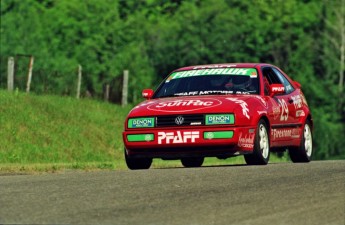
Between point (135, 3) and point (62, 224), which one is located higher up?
point (135, 3)

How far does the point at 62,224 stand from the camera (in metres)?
9.25

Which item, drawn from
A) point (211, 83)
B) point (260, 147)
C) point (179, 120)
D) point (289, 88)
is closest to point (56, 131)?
point (289, 88)

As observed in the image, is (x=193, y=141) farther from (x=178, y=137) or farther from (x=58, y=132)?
(x=58, y=132)

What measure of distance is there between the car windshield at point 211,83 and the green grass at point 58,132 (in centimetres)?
421

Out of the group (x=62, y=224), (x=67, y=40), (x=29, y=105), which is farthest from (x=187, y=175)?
(x=67, y=40)

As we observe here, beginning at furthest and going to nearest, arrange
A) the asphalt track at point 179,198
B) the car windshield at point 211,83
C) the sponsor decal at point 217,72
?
1. the sponsor decal at point 217,72
2. the car windshield at point 211,83
3. the asphalt track at point 179,198

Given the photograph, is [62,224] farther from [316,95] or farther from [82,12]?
[316,95]

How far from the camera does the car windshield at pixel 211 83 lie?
1747 cm

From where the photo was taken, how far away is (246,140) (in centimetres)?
1634

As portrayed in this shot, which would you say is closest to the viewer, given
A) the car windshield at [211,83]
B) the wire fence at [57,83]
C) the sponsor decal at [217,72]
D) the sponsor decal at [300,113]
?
the car windshield at [211,83]

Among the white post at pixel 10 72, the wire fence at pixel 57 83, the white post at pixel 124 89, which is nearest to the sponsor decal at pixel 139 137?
the wire fence at pixel 57 83

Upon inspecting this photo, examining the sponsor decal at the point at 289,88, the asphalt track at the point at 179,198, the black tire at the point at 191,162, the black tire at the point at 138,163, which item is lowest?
the black tire at the point at 191,162

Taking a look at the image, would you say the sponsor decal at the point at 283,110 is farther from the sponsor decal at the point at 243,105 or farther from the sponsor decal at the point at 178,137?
the sponsor decal at the point at 178,137

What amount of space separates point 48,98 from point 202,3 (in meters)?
50.3
